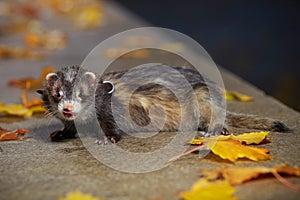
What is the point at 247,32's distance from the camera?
39.8 ft

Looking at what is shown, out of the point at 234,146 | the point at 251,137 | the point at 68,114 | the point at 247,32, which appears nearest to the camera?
the point at 234,146

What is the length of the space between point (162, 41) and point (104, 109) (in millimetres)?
4113

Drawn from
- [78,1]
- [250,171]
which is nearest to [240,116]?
[250,171]

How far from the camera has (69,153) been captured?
398cm

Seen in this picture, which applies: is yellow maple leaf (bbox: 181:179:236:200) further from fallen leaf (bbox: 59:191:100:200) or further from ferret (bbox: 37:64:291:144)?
ferret (bbox: 37:64:291:144)

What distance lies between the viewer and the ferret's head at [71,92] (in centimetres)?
409

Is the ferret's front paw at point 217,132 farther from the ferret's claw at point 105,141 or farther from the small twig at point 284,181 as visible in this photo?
the small twig at point 284,181

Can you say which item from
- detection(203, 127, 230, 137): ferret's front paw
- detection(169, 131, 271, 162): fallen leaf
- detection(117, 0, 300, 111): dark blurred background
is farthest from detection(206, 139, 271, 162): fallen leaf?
detection(117, 0, 300, 111): dark blurred background

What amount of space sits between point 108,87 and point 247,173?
1370 millimetres

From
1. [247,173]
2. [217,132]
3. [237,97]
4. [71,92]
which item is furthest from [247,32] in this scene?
[247,173]

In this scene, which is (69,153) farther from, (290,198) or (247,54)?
(247,54)

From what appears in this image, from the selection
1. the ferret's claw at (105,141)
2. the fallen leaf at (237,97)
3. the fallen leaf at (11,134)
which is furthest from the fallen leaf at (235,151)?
the fallen leaf at (237,97)

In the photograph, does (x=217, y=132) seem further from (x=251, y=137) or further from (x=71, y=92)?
(x=71, y=92)

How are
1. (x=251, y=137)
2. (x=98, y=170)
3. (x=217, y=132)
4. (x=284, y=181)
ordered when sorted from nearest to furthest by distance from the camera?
(x=284, y=181) → (x=98, y=170) → (x=251, y=137) → (x=217, y=132)
